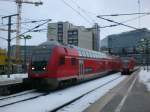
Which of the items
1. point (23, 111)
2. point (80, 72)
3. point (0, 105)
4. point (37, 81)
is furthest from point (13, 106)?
point (80, 72)

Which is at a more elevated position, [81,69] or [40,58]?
[40,58]

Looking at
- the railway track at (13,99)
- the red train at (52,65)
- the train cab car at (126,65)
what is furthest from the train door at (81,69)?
the train cab car at (126,65)

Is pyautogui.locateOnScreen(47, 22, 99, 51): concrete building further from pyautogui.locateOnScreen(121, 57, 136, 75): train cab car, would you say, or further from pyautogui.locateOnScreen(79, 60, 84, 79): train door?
→ pyautogui.locateOnScreen(79, 60, 84, 79): train door

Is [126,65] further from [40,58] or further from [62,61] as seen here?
[40,58]

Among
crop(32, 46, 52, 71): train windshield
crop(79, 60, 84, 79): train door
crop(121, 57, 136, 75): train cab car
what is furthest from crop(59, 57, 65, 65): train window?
crop(121, 57, 136, 75): train cab car

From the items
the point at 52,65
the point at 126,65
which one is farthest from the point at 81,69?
the point at 126,65

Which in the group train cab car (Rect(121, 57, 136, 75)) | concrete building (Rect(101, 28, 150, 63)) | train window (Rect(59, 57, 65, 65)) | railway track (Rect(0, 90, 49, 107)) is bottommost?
railway track (Rect(0, 90, 49, 107))

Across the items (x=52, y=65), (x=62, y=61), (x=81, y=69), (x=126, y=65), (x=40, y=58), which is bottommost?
(x=126, y=65)

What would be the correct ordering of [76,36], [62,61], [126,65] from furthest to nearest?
[76,36] → [126,65] → [62,61]

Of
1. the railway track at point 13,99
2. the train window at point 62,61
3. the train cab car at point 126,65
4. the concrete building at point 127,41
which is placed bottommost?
the railway track at point 13,99

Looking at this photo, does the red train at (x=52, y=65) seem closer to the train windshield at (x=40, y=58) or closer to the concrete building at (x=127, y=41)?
the train windshield at (x=40, y=58)

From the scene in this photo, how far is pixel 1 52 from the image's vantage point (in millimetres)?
55750

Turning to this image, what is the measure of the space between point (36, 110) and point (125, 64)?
43679 millimetres

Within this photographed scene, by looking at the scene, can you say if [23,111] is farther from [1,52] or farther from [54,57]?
[1,52]
